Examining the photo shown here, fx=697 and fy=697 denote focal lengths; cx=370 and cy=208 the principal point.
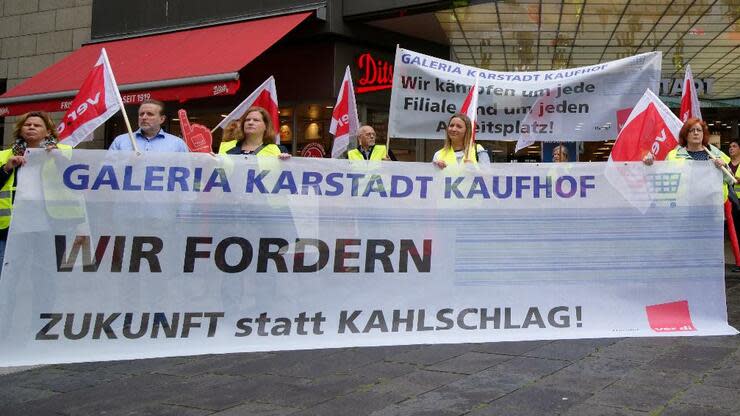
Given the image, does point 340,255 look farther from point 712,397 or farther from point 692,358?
point 692,358

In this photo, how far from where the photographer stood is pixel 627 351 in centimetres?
500

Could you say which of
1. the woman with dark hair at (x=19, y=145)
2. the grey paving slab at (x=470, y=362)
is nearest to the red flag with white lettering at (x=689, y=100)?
the grey paving slab at (x=470, y=362)

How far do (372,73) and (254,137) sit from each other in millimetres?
7297

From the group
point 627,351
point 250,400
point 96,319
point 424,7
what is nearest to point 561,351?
point 627,351

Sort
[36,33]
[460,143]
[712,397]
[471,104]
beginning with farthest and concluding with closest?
[36,33], [471,104], [460,143], [712,397]

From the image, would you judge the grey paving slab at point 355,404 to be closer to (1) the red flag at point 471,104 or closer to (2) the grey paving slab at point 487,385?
(2) the grey paving slab at point 487,385

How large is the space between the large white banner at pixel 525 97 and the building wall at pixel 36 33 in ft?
32.7

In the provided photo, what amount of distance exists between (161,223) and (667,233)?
3519 millimetres

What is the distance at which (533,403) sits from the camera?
386 cm

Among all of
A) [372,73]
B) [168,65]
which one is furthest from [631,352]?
[168,65]

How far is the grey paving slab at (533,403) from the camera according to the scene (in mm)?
3721

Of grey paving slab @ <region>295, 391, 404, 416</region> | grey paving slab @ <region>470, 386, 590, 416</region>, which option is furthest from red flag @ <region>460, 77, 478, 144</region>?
grey paving slab @ <region>295, 391, 404, 416</region>

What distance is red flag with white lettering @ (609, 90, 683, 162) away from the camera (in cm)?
565

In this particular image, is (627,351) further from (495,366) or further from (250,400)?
(250,400)
